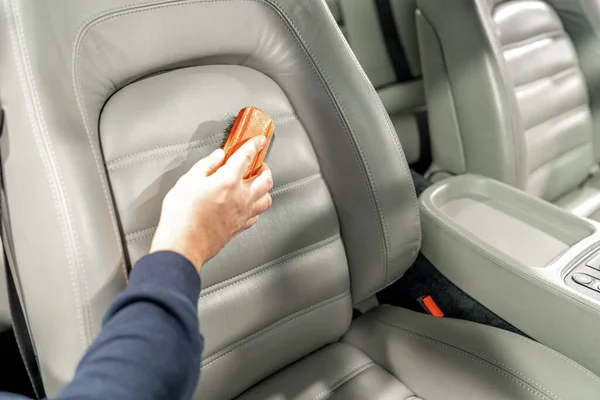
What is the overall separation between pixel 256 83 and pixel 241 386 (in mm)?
513

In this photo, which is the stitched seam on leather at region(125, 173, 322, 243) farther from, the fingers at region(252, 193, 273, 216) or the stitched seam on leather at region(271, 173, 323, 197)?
the fingers at region(252, 193, 273, 216)

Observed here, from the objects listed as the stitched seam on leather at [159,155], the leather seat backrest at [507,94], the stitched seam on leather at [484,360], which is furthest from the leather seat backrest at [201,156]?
the leather seat backrest at [507,94]

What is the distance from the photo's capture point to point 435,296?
3.46 ft

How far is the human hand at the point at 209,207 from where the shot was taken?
560mm

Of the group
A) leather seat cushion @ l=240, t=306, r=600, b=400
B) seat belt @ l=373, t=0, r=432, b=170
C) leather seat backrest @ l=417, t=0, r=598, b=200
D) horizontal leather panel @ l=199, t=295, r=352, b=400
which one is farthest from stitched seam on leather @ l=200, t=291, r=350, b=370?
seat belt @ l=373, t=0, r=432, b=170

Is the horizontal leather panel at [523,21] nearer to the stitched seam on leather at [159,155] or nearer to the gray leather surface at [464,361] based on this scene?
the gray leather surface at [464,361]

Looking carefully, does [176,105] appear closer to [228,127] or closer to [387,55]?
[228,127]

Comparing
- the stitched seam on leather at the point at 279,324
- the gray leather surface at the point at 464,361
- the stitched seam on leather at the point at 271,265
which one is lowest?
the gray leather surface at the point at 464,361

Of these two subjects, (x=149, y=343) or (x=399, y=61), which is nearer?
(x=149, y=343)

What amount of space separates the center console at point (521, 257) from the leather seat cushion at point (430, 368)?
0.05 m

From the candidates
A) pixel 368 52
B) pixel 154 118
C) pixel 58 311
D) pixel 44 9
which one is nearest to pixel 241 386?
pixel 58 311

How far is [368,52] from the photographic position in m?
1.35

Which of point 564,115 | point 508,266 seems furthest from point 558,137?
point 508,266

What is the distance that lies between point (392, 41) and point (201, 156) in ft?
2.66
